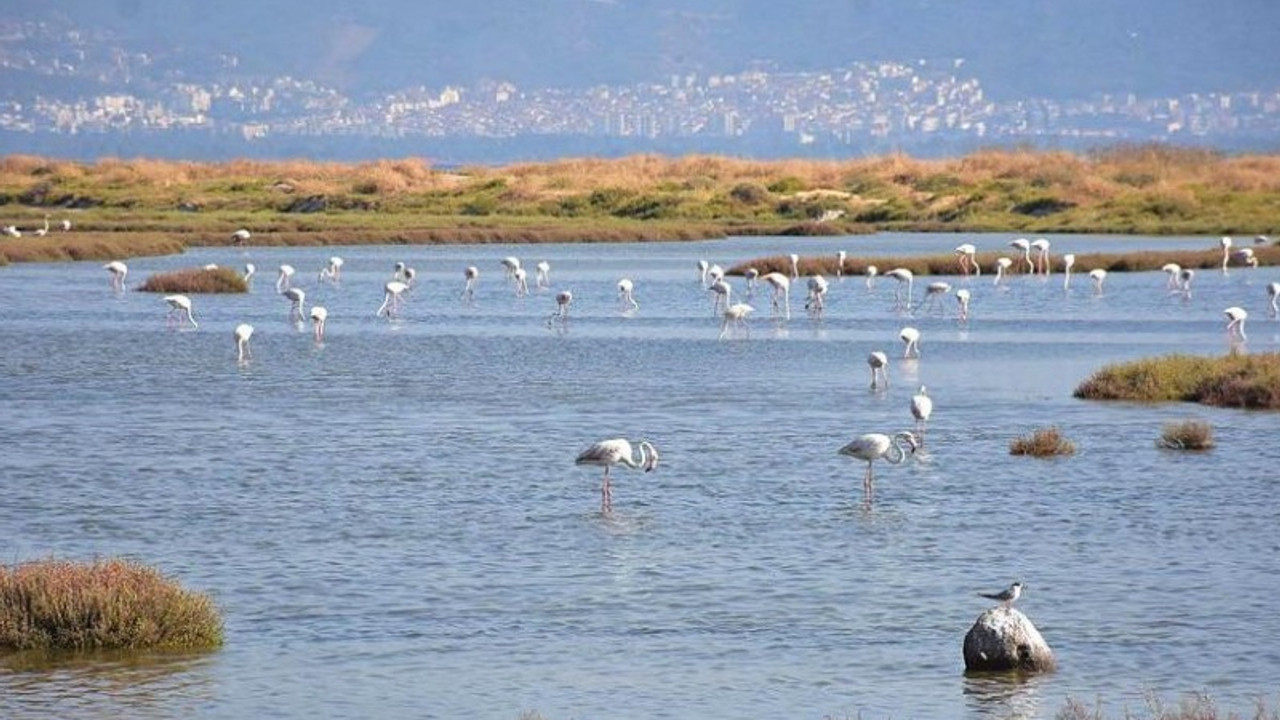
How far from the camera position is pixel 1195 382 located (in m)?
27.4

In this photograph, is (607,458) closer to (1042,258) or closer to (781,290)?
(781,290)

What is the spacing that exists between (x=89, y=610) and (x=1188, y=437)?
12.4m

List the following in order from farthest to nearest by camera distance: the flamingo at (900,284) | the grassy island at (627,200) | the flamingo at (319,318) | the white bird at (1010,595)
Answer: the grassy island at (627,200) < the flamingo at (900,284) < the flamingo at (319,318) < the white bird at (1010,595)

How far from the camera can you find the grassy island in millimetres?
68500

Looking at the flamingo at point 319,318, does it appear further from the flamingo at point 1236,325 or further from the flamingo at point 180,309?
the flamingo at point 1236,325

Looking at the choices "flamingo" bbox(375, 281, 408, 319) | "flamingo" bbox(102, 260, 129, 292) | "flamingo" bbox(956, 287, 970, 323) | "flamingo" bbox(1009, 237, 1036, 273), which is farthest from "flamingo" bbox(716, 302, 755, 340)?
"flamingo" bbox(102, 260, 129, 292)

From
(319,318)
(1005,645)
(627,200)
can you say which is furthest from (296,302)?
(627,200)

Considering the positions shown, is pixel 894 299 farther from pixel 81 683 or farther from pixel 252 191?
pixel 252 191

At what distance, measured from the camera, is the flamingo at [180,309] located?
38.5 meters

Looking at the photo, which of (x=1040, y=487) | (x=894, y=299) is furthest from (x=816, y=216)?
(x=1040, y=487)

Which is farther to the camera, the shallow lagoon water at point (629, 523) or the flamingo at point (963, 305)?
the flamingo at point (963, 305)

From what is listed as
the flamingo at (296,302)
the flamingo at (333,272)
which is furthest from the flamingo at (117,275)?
the flamingo at (296,302)

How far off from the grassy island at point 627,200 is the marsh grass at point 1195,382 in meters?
36.0

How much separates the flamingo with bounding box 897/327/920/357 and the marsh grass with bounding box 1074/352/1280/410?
4515 mm
